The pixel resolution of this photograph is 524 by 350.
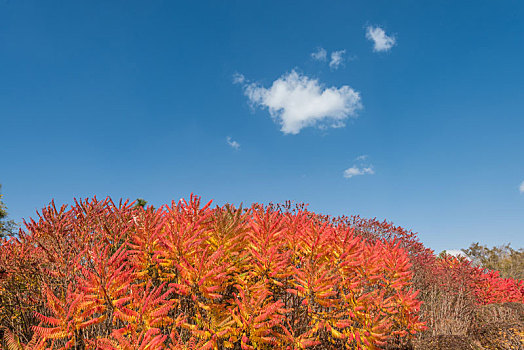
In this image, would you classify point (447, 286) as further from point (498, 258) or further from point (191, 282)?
point (498, 258)

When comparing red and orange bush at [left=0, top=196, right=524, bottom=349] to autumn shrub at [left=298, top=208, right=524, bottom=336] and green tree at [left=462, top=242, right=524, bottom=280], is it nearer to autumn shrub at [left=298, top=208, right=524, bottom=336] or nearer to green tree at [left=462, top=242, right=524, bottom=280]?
autumn shrub at [left=298, top=208, right=524, bottom=336]

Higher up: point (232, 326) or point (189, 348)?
point (232, 326)

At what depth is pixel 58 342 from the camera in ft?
10.5

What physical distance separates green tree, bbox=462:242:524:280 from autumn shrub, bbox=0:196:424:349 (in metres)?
21.2

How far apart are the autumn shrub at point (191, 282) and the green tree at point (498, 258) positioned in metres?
21.2

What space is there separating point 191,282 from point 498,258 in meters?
26.4

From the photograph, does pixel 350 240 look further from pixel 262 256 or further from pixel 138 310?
pixel 138 310

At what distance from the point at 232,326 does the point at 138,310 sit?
0.80 metres

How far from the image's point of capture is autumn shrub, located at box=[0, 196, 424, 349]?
8.61 feet

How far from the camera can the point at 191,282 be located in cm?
273

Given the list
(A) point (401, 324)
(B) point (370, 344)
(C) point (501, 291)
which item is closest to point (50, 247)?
(B) point (370, 344)

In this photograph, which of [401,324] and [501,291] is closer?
[401,324]

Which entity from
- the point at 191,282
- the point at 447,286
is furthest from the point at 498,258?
the point at 191,282

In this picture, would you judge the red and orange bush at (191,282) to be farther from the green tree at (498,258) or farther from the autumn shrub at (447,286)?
the green tree at (498,258)
